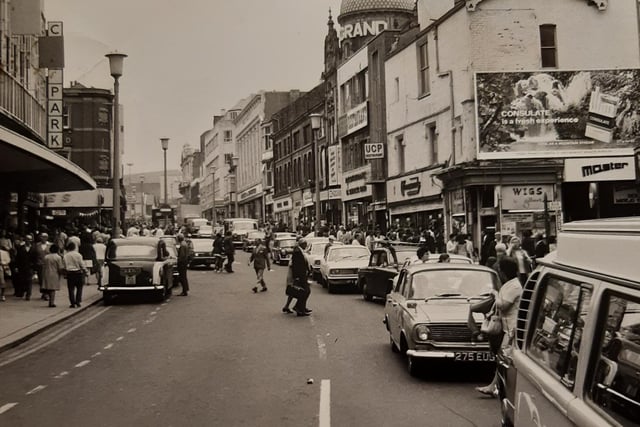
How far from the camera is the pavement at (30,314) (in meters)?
15.6

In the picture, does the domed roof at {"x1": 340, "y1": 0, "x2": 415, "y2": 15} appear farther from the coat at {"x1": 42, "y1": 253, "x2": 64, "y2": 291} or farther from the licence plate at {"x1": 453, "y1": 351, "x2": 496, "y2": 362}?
the licence plate at {"x1": 453, "y1": 351, "x2": 496, "y2": 362}

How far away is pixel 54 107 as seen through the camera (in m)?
31.1

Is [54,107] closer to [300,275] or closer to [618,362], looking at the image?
[300,275]

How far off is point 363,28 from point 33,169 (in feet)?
134

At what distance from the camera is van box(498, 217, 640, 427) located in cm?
365

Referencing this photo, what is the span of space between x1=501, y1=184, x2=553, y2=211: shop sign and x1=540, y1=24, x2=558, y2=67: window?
531 centimetres

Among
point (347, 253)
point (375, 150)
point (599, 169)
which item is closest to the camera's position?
point (347, 253)

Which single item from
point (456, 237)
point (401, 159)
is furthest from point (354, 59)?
point (456, 237)

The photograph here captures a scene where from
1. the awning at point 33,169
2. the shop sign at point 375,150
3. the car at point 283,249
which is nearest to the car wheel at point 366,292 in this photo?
the awning at point 33,169

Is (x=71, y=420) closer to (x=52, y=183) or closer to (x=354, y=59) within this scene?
(x=52, y=183)

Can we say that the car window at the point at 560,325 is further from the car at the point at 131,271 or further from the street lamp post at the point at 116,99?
the street lamp post at the point at 116,99

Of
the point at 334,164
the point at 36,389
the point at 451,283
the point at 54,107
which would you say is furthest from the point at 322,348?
the point at 334,164

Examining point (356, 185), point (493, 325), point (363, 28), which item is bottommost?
point (493, 325)

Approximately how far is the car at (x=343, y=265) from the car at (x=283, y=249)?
1326 centimetres
